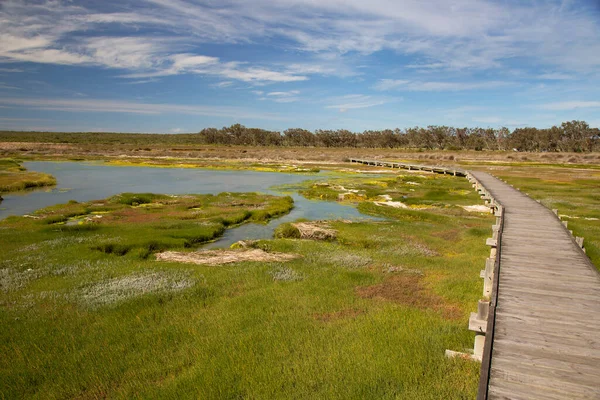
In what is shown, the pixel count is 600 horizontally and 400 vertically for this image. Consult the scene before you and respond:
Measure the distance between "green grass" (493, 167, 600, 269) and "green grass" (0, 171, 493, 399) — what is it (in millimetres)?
6547

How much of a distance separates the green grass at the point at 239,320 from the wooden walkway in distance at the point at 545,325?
1.24 meters

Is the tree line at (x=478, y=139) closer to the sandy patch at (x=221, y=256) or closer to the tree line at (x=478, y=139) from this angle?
the tree line at (x=478, y=139)

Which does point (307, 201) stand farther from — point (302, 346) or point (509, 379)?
point (509, 379)

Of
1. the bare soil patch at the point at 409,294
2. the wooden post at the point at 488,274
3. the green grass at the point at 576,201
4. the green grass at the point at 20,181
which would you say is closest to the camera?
the wooden post at the point at 488,274

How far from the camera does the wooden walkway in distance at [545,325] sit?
690 cm

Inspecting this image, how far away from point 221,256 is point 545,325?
14274 mm

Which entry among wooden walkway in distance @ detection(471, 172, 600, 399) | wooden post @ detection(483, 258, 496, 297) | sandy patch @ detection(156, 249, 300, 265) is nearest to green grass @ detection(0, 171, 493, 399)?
sandy patch @ detection(156, 249, 300, 265)

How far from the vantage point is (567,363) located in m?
7.43

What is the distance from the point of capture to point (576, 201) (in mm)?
34750

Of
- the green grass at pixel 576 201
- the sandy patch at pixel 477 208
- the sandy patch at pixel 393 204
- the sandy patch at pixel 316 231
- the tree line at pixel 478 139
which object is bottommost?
the sandy patch at pixel 316 231

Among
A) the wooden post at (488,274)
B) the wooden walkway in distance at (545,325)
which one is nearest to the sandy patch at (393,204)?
the wooden walkway in distance at (545,325)

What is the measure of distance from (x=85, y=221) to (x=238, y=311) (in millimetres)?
20976

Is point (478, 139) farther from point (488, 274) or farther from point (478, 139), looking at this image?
point (488, 274)

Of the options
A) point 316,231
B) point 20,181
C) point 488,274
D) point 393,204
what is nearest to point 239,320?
point 488,274
